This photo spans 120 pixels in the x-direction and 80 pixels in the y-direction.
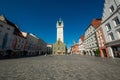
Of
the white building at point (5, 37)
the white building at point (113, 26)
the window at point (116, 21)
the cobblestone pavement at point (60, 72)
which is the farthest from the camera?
the white building at point (5, 37)

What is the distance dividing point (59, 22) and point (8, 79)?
91.3 meters

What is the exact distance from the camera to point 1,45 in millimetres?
28672

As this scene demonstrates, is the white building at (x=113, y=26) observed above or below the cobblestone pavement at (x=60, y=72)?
above

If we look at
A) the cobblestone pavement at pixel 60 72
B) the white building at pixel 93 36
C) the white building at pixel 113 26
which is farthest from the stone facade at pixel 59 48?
the cobblestone pavement at pixel 60 72

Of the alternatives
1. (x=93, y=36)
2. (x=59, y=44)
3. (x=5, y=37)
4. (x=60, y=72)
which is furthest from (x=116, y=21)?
(x=59, y=44)

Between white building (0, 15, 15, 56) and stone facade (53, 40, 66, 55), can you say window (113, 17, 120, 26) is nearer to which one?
white building (0, 15, 15, 56)

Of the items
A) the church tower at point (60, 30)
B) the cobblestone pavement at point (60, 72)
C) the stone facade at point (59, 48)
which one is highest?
the church tower at point (60, 30)

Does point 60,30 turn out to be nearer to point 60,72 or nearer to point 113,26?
point 113,26

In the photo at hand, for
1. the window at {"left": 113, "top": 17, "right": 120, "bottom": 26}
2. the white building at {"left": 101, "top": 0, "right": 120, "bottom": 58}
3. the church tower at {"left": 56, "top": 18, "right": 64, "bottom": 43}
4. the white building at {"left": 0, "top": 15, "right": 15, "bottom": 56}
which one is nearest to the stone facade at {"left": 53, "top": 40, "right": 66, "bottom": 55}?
the church tower at {"left": 56, "top": 18, "right": 64, "bottom": 43}

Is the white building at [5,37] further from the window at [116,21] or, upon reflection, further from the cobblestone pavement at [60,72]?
the window at [116,21]

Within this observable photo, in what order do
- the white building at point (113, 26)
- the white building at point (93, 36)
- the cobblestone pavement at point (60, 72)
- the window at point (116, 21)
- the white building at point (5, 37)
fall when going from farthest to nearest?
the white building at point (93, 36)
the white building at point (5, 37)
the window at point (116, 21)
the white building at point (113, 26)
the cobblestone pavement at point (60, 72)

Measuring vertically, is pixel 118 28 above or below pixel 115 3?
below

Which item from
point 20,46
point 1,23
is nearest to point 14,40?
point 20,46

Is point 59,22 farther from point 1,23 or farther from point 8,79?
point 8,79
